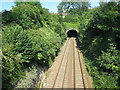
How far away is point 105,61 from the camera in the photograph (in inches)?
415

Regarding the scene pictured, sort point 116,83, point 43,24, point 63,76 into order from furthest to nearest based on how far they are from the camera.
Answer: point 43,24 → point 63,76 → point 116,83

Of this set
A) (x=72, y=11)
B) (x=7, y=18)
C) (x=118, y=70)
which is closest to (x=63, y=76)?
(x=118, y=70)

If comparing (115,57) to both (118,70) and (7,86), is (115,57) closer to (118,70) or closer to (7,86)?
(118,70)

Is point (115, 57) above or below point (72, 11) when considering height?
below

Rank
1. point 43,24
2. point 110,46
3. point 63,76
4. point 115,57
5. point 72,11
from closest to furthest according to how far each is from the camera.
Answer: point 115,57 < point 110,46 < point 63,76 < point 43,24 < point 72,11

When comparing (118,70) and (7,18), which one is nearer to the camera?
(118,70)

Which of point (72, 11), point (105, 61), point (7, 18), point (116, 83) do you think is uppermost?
point (72, 11)

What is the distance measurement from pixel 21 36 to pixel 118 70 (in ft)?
28.0

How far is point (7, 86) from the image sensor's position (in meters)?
6.18

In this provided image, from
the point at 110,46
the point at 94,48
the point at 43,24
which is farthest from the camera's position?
the point at 43,24

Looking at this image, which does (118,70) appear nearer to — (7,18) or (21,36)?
(21,36)

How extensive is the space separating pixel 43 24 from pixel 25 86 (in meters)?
10.5

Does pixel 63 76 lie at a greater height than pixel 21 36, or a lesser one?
lesser

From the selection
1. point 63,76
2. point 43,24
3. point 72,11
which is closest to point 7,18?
point 43,24
